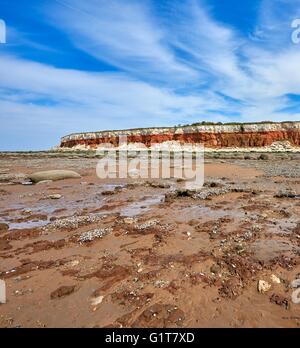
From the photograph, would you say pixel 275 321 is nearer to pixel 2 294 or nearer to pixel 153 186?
pixel 2 294

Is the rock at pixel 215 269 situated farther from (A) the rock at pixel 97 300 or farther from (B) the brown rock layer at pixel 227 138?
(B) the brown rock layer at pixel 227 138

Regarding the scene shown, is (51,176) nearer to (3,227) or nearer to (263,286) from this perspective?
(3,227)

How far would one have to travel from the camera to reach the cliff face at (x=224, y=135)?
80.4 metres

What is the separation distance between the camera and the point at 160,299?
5.81 m

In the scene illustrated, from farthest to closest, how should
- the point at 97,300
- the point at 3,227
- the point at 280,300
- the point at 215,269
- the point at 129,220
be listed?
the point at 129,220
the point at 3,227
the point at 215,269
the point at 97,300
the point at 280,300

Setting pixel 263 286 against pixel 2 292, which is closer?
pixel 263 286

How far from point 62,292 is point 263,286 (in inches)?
163

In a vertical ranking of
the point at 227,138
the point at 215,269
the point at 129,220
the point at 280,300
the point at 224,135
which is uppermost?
the point at 224,135

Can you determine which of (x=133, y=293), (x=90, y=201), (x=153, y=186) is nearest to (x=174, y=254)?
(x=133, y=293)

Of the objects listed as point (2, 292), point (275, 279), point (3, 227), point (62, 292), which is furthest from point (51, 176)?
point (275, 279)

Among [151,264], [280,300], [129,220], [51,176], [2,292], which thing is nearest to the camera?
[280,300]

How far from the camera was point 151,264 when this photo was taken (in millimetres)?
7371

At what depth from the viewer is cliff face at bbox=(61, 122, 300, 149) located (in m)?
80.4

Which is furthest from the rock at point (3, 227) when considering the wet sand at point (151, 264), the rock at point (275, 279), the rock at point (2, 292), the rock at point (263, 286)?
the rock at point (275, 279)
